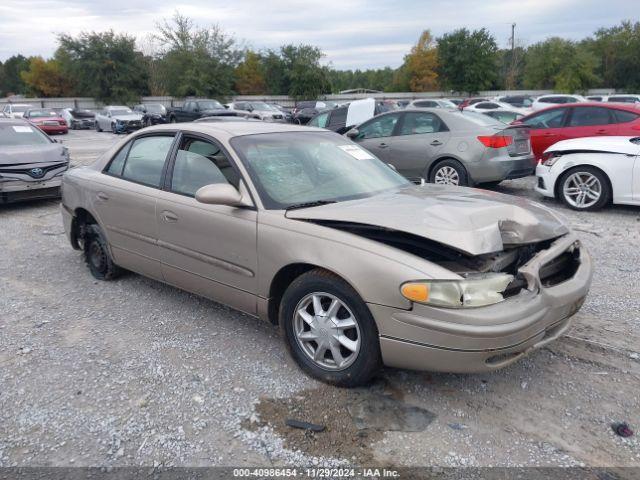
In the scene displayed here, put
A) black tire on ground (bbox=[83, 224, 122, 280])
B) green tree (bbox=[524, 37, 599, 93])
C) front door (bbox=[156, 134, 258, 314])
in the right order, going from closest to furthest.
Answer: front door (bbox=[156, 134, 258, 314]), black tire on ground (bbox=[83, 224, 122, 280]), green tree (bbox=[524, 37, 599, 93])

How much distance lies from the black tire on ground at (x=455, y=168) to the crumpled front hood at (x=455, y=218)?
15.6ft

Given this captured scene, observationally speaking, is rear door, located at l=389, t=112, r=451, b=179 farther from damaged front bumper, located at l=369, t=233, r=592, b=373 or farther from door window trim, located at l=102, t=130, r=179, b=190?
damaged front bumper, located at l=369, t=233, r=592, b=373

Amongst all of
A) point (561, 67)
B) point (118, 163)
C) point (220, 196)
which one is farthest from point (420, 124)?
point (561, 67)

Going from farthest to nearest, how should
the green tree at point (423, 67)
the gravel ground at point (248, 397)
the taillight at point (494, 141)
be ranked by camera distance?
the green tree at point (423, 67) < the taillight at point (494, 141) < the gravel ground at point (248, 397)

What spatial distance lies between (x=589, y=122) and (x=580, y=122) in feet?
0.61

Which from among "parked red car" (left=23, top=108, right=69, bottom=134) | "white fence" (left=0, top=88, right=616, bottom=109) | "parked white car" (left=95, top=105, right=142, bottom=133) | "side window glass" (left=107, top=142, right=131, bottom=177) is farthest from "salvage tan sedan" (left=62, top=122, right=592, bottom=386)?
"white fence" (left=0, top=88, right=616, bottom=109)

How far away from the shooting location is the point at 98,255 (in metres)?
5.09

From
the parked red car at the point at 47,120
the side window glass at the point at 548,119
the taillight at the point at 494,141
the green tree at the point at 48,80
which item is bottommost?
the taillight at the point at 494,141

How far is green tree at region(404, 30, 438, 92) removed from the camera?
54.1 metres

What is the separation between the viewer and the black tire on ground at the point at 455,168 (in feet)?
27.6

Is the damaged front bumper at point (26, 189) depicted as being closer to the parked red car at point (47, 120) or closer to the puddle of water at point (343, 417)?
the puddle of water at point (343, 417)

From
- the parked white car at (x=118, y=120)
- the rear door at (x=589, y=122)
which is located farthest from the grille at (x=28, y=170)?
the parked white car at (x=118, y=120)

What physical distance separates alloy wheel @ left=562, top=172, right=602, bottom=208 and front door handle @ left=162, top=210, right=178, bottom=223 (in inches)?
242

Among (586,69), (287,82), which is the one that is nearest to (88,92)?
(287,82)
